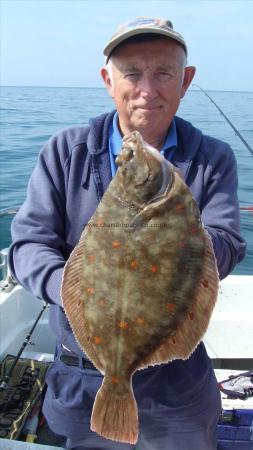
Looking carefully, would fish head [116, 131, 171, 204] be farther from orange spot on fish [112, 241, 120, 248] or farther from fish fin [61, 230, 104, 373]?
fish fin [61, 230, 104, 373]

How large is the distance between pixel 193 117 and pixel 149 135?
22.7m

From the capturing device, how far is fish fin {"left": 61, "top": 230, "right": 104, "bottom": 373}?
6.61 ft

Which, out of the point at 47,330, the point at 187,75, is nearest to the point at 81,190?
the point at 187,75

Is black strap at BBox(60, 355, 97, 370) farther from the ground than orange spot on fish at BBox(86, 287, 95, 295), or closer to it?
closer to it

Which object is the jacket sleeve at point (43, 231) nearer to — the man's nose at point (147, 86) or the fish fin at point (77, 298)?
the fish fin at point (77, 298)

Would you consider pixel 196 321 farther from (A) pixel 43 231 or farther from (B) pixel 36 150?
(B) pixel 36 150

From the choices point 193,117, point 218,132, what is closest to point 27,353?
point 218,132

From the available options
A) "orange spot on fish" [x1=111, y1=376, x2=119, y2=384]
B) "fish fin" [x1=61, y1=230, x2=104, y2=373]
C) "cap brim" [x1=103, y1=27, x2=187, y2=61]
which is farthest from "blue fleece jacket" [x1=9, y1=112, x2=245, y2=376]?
"orange spot on fish" [x1=111, y1=376, x2=119, y2=384]

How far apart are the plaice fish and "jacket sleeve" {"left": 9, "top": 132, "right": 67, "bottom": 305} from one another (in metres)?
0.28

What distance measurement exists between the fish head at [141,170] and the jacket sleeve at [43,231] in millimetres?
605

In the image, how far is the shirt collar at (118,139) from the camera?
266cm

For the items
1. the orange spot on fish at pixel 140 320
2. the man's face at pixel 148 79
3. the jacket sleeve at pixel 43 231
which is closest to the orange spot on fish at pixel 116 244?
the orange spot on fish at pixel 140 320

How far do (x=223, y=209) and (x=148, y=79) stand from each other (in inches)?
31.2

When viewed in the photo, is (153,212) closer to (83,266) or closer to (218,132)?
(83,266)
